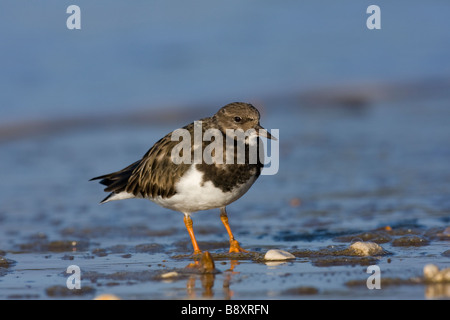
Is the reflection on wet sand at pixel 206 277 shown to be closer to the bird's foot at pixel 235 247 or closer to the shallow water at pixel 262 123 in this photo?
the shallow water at pixel 262 123

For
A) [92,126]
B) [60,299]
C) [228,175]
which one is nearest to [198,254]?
[228,175]

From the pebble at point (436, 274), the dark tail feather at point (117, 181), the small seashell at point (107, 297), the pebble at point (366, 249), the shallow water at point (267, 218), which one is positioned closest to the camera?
the small seashell at point (107, 297)

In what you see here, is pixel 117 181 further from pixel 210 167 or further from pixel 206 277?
pixel 206 277

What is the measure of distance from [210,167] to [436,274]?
5.35 feet

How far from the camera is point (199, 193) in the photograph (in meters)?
4.74

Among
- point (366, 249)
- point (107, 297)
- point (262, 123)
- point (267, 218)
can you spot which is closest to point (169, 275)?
point (107, 297)

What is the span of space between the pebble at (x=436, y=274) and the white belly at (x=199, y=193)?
144 centimetres

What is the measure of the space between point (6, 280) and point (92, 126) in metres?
6.76

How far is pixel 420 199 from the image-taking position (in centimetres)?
654

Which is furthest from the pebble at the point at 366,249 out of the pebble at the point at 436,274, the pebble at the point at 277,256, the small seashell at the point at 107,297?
the small seashell at the point at 107,297

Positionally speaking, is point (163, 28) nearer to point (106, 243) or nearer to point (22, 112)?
point (22, 112)

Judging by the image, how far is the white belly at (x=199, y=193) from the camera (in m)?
4.70

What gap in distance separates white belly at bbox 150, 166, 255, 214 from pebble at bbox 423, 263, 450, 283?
1.44m

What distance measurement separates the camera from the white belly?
15.4ft
